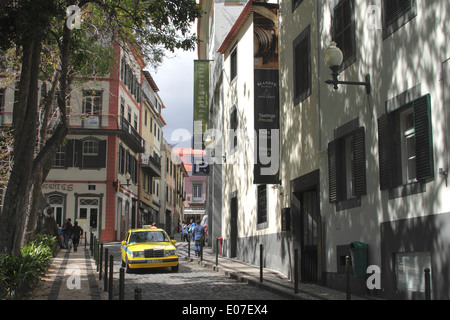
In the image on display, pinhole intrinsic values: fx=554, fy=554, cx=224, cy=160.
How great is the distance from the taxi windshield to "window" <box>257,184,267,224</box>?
11.0 feet

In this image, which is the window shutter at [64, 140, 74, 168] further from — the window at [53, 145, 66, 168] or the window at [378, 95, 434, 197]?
the window at [378, 95, 434, 197]

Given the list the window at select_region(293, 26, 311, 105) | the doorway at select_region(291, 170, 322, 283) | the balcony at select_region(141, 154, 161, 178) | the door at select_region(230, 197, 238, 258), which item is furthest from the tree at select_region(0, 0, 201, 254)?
the balcony at select_region(141, 154, 161, 178)

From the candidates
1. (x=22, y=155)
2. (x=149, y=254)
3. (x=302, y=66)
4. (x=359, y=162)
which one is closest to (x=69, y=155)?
(x=149, y=254)

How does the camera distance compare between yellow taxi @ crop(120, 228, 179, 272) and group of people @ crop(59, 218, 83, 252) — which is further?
group of people @ crop(59, 218, 83, 252)

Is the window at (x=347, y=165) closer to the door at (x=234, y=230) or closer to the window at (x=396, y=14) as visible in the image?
the window at (x=396, y=14)

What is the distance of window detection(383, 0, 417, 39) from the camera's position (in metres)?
9.62

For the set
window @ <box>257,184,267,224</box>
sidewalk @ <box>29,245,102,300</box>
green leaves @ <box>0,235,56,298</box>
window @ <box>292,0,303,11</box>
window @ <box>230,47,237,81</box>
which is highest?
window @ <box>230,47,237,81</box>

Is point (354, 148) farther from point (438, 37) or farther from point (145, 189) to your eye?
point (145, 189)

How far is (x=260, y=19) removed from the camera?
18.0 meters

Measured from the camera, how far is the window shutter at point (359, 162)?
450 inches

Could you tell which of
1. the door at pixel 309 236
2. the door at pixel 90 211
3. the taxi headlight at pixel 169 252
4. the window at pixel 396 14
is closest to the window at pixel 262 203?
the taxi headlight at pixel 169 252

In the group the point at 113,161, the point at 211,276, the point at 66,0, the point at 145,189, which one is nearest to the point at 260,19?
the point at 66,0
